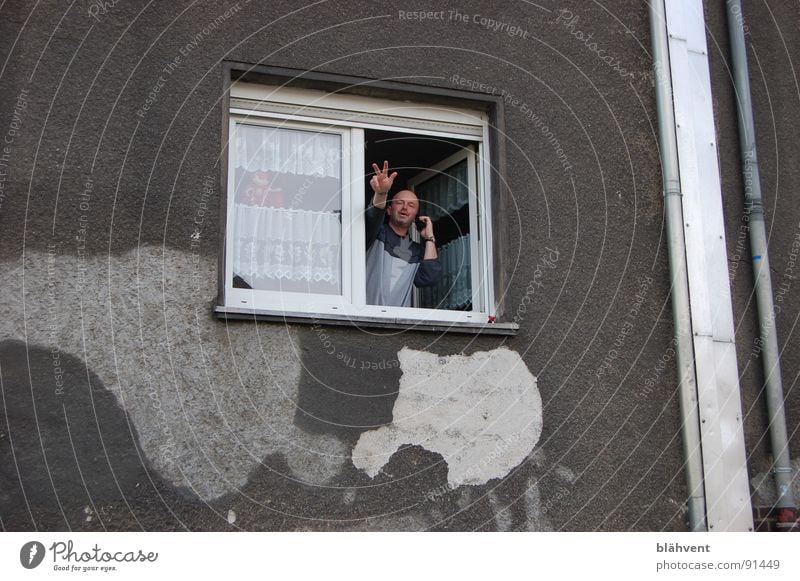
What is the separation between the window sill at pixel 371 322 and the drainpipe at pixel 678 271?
1089 millimetres

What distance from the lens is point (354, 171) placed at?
6.64 m

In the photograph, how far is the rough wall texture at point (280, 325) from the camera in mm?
5504

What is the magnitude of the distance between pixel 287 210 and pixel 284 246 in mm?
232

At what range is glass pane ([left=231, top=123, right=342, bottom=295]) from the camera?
247 inches

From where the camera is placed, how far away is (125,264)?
572 cm

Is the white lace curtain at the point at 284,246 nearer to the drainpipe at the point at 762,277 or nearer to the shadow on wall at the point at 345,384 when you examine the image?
the shadow on wall at the point at 345,384

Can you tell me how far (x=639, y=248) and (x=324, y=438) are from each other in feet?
7.75

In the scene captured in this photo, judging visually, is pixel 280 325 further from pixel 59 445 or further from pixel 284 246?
pixel 59 445

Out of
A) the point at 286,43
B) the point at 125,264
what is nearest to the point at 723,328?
the point at 286,43

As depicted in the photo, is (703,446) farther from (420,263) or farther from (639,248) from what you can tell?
(420,263)

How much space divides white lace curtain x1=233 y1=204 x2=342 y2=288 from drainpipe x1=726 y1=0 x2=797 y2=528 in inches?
105

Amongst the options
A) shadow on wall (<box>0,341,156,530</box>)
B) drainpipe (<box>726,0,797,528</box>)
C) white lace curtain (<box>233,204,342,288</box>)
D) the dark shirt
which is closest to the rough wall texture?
shadow on wall (<box>0,341,156,530</box>)
